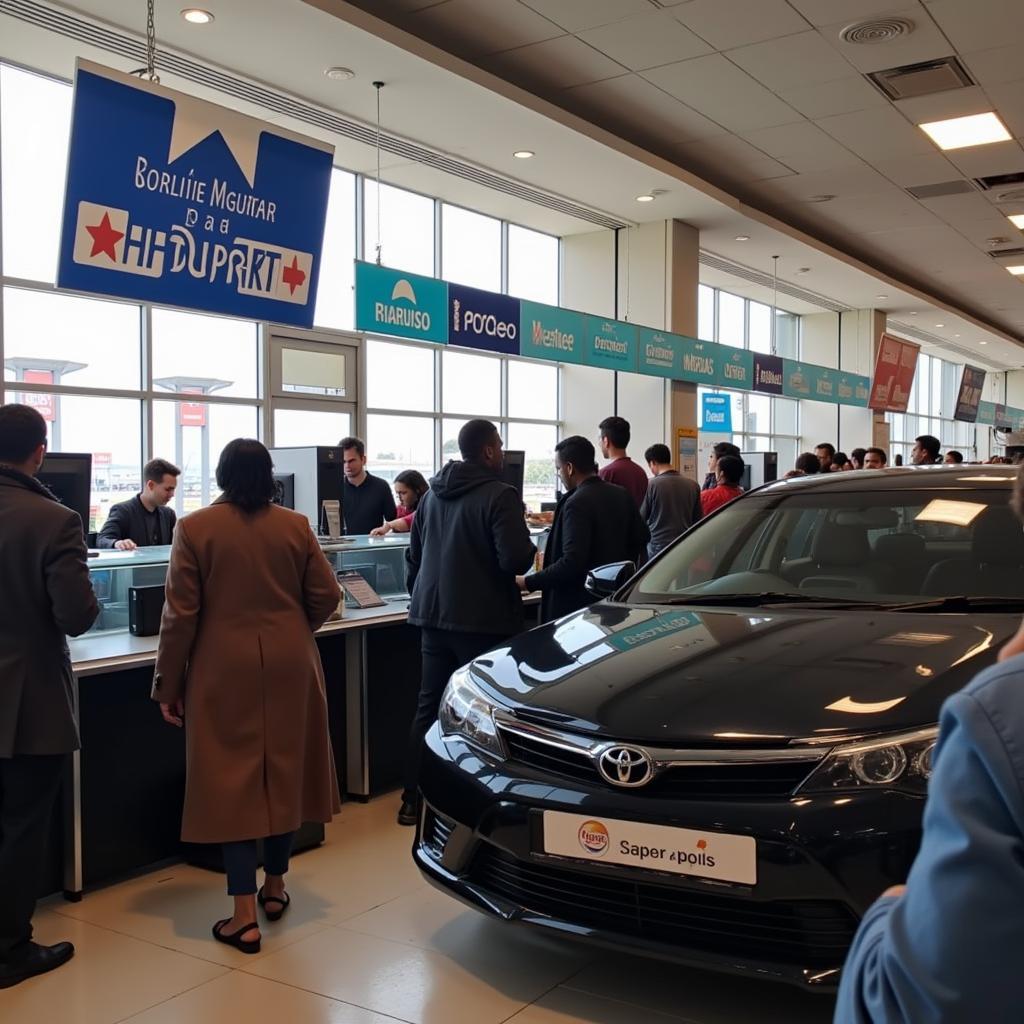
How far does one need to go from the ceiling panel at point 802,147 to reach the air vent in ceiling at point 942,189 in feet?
3.63

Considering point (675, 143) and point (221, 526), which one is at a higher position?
point (675, 143)

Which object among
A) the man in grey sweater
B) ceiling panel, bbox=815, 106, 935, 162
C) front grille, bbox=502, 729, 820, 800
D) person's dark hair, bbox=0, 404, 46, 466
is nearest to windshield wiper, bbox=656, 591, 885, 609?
front grille, bbox=502, 729, 820, 800

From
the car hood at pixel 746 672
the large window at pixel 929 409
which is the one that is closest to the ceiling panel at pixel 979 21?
the car hood at pixel 746 672

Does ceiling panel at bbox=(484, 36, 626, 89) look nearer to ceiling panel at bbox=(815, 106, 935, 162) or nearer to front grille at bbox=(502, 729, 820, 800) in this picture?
ceiling panel at bbox=(815, 106, 935, 162)

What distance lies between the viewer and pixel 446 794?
2.39 meters

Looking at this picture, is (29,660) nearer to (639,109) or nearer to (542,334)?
(542,334)

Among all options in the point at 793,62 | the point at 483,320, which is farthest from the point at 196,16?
the point at 793,62

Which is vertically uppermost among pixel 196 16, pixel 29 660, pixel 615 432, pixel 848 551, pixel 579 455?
pixel 196 16

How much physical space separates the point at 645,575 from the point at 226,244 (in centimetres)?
234

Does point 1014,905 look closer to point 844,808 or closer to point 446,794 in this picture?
point 844,808

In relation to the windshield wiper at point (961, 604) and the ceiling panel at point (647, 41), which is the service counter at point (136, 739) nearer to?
the windshield wiper at point (961, 604)

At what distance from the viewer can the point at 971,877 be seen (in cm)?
66

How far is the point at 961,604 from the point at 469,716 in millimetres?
1244

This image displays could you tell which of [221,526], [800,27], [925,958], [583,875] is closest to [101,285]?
[221,526]
